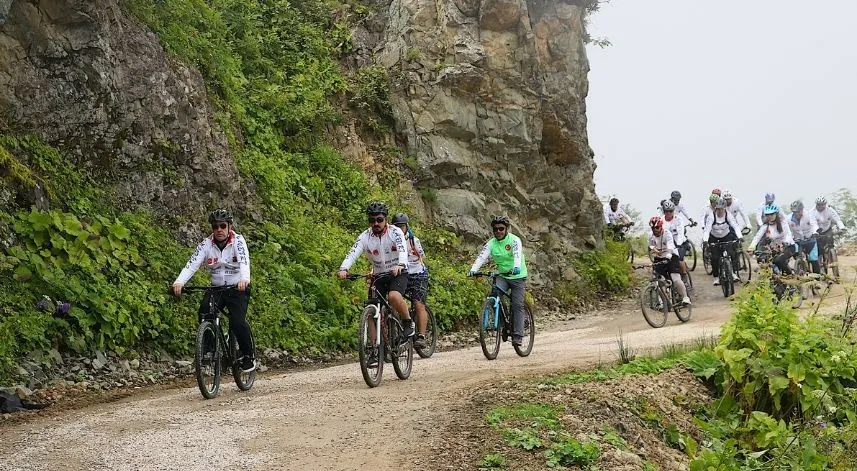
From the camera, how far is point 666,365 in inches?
376

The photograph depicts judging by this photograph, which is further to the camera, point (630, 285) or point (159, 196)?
point (630, 285)

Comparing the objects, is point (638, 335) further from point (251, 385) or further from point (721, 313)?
point (251, 385)

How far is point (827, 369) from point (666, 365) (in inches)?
67.5

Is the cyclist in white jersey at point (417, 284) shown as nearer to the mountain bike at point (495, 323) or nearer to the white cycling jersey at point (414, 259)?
the white cycling jersey at point (414, 259)

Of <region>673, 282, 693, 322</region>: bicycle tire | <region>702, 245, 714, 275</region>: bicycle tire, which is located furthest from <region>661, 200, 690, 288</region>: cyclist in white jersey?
<region>702, 245, 714, 275</region>: bicycle tire

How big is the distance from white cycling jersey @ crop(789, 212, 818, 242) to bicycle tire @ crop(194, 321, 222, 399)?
50.2 ft

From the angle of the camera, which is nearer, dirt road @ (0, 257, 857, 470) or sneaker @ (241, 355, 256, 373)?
dirt road @ (0, 257, 857, 470)

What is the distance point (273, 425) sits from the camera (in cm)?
768

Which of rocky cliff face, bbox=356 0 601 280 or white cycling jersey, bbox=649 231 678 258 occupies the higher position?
rocky cliff face, bbox=356 0 601 280

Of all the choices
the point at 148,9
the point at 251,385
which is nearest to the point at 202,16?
the point at 148,9

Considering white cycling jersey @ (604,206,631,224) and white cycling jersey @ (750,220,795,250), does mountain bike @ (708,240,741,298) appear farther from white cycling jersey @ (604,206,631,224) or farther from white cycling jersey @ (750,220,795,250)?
white cycling jersey @ (604,206,631,224)

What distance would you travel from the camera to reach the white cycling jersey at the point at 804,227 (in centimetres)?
1983

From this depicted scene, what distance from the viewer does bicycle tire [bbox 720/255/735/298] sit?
19.3m

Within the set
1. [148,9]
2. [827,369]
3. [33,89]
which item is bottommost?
[827,369]
